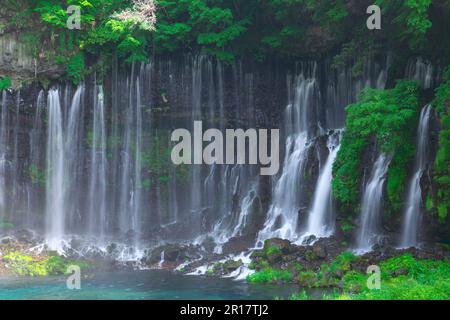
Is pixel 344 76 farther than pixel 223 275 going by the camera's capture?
Yes

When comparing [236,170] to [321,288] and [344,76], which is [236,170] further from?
[321,288]

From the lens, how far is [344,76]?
83.3ft

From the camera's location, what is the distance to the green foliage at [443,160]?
1545 cm

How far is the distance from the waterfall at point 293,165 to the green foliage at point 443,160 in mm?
6338

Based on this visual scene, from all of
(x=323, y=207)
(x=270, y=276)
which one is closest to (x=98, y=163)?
(x=323, y=207)

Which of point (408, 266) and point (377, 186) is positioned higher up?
point (377, 186)

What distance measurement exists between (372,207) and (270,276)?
442 cm

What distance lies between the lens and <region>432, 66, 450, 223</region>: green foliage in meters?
15.5

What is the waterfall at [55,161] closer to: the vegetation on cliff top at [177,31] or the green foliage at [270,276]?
the vegetation on cliff top at [177,31]

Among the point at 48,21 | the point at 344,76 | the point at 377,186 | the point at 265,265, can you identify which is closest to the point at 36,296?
the point at 265,265

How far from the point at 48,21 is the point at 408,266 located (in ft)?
57.4

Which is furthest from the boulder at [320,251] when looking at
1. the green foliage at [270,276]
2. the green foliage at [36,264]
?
the green foliage at [36,264]

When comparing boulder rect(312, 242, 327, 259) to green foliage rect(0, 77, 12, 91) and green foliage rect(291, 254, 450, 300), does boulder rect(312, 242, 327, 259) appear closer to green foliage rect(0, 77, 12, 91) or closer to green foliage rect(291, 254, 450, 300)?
green foliage rect(291, 254, 450, 300)

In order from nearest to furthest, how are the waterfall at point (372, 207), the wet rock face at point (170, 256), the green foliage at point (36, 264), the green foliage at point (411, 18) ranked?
the green foliage at point (411, 18), the waterfall at point (372, 207), the green foliage at point (36, 264), the wet rock face at point (170, 256)
